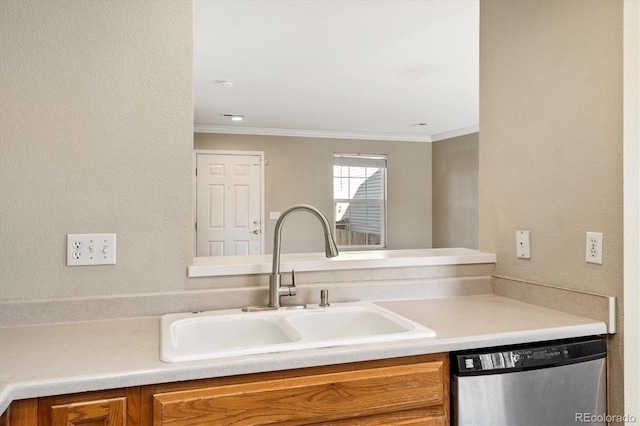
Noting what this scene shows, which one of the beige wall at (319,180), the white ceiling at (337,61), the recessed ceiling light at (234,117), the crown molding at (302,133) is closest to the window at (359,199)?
the beige wall at (319,180)

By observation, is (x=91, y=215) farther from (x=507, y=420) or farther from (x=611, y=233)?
(x=611, y=233)

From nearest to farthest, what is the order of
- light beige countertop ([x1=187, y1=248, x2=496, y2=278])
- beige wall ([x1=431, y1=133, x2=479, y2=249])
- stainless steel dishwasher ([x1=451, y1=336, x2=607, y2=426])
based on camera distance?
stainless steel dishwasher ([x1=451, y1=336, x2=607, y2=426]) → light beige countertop ([x1=187, y1=248, x2=496, y2=278]) → beige wall ([x1=431, y1=133, x2=479, y2=249])

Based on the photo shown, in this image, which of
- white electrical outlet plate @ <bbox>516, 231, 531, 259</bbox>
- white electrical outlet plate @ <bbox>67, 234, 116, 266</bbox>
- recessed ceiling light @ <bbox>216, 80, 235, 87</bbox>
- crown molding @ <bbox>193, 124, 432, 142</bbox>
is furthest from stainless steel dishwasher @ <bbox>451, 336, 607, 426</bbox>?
crown molding @ <bbox>193, 124, 432, 142</bbox>

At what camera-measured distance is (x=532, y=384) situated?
134cm

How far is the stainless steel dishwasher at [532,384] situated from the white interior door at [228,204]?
17.2ft

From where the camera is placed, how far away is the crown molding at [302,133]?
6329 mm

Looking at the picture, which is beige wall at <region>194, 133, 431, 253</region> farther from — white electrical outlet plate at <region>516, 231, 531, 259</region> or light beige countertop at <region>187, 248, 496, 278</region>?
white electrical outlet plate at <region>516, 231, 531, 259</region>

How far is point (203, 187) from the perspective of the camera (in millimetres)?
6289

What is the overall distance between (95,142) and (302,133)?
17.3 feet

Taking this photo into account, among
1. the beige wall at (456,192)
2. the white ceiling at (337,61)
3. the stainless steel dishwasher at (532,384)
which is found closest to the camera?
the stainless steel dishwasher at (532,384)

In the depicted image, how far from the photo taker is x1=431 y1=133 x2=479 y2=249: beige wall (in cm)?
651

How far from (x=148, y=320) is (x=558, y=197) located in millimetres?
1506

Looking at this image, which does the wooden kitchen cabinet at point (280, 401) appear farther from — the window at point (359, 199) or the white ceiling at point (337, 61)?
the window at point (359, 199)

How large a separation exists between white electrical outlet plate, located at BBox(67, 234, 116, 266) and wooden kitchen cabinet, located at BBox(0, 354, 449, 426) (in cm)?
61
